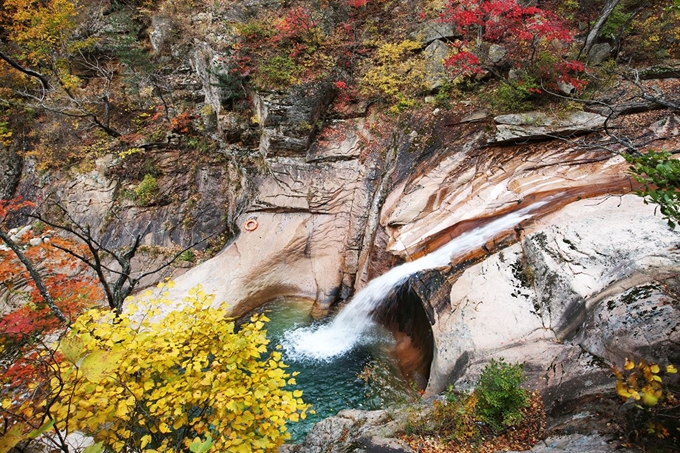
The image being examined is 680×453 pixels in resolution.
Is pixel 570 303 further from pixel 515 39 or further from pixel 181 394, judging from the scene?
pixel 515 39

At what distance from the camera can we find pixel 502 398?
490 cm

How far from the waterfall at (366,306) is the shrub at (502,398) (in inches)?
125

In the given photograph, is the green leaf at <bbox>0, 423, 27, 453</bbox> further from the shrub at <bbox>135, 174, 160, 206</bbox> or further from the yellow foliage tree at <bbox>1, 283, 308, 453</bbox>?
the shrub at <bbox>135, 174, 160, 206</bbox>

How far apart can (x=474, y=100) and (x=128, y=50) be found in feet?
45.5

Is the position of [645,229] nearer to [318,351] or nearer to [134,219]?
[318,351]

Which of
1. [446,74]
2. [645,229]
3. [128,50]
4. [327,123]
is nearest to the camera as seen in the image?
[645,229]

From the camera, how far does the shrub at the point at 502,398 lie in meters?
4.84

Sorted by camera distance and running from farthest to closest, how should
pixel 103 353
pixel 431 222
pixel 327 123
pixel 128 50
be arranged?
pixel 128 50
pixel 327 123
pixel 431 222
pixel 103 353

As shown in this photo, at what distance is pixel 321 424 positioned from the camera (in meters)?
5.88

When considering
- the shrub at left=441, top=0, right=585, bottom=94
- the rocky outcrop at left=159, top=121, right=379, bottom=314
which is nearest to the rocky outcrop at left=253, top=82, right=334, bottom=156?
the rocky outcrop at left=159, top=121, right=379, bottom=314

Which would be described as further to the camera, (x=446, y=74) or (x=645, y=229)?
(x=446, y=74)

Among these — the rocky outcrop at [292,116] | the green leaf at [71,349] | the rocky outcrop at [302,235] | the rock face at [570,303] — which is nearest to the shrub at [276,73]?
the rocky outcrop at [292,116]

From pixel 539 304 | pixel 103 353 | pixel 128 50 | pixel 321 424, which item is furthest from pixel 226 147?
pixel 103 353

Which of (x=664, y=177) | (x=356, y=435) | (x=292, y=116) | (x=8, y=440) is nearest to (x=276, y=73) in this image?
(x=292, y=116)
